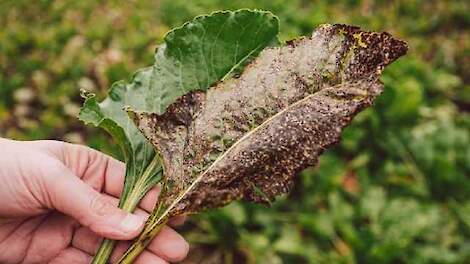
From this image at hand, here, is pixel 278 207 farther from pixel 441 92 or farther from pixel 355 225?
pixel 441 92

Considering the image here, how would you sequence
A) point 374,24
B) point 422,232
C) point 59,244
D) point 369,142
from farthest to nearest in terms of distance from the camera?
point 374,24
point 369,142
point 422,232
point 59,244

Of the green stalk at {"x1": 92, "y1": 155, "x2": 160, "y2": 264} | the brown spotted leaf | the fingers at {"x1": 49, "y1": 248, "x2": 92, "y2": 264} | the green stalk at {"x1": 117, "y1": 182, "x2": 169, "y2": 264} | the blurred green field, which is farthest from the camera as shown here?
the blurred green field

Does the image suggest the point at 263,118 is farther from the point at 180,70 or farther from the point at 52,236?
the point at 52,236

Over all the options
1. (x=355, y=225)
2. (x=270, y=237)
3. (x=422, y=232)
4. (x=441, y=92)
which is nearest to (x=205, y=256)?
(x=270, y=237)

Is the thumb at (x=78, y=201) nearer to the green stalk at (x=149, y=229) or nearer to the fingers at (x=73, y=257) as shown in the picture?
the green stalk at (x=149, y=229)

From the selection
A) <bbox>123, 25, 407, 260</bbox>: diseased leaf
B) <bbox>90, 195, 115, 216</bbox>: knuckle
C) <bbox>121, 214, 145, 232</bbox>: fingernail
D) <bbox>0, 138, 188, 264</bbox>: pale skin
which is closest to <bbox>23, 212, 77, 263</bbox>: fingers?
<bbox>0, 138, 188, 264</bbox>: pale skin

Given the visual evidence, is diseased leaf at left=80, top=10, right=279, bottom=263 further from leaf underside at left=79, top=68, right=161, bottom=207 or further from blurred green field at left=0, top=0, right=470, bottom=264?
blurred green field at left=0, top=0, right=470, bottom=264
